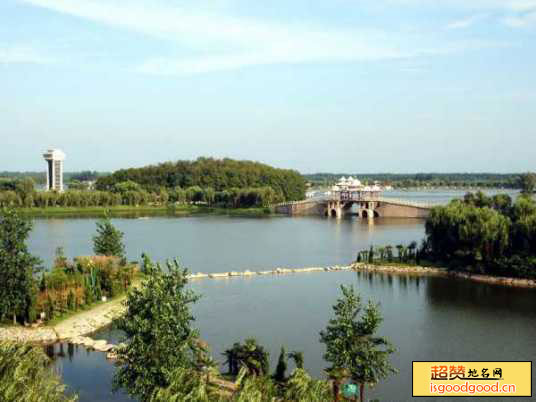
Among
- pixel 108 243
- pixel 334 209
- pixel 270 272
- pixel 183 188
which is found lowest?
pixel 270 272

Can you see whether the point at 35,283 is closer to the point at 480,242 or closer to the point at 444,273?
the point at 444,273

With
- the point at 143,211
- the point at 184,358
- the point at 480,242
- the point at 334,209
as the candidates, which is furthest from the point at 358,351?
the point at 143,211

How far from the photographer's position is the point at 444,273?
1015 inches

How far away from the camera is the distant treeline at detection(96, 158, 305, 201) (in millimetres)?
72387

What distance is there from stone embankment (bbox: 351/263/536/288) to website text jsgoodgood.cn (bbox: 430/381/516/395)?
457 inches

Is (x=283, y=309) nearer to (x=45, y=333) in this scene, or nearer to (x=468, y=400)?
(x=45, y=333)

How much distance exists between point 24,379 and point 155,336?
84.2 inches

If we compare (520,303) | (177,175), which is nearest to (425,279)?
(520,303)

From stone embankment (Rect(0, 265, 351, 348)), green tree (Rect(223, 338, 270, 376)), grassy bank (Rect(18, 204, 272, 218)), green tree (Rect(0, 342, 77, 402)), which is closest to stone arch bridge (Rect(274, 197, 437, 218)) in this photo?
grassy bank (Rect(18, 204, 272, 218))

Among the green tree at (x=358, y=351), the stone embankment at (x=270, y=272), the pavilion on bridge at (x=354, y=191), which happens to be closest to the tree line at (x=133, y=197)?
the pavilion on bridge at (x=354, y=191)

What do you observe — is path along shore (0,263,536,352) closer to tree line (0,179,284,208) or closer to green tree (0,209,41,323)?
green tree (0,209,41,323)

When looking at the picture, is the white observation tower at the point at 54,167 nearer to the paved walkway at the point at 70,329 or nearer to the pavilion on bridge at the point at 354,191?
the pavilion on bridge at the point at 354,191

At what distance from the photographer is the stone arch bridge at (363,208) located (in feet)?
170

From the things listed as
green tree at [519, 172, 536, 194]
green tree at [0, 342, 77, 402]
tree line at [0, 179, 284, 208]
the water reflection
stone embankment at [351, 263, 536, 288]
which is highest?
green tree at [519, 172, 536, 194]
